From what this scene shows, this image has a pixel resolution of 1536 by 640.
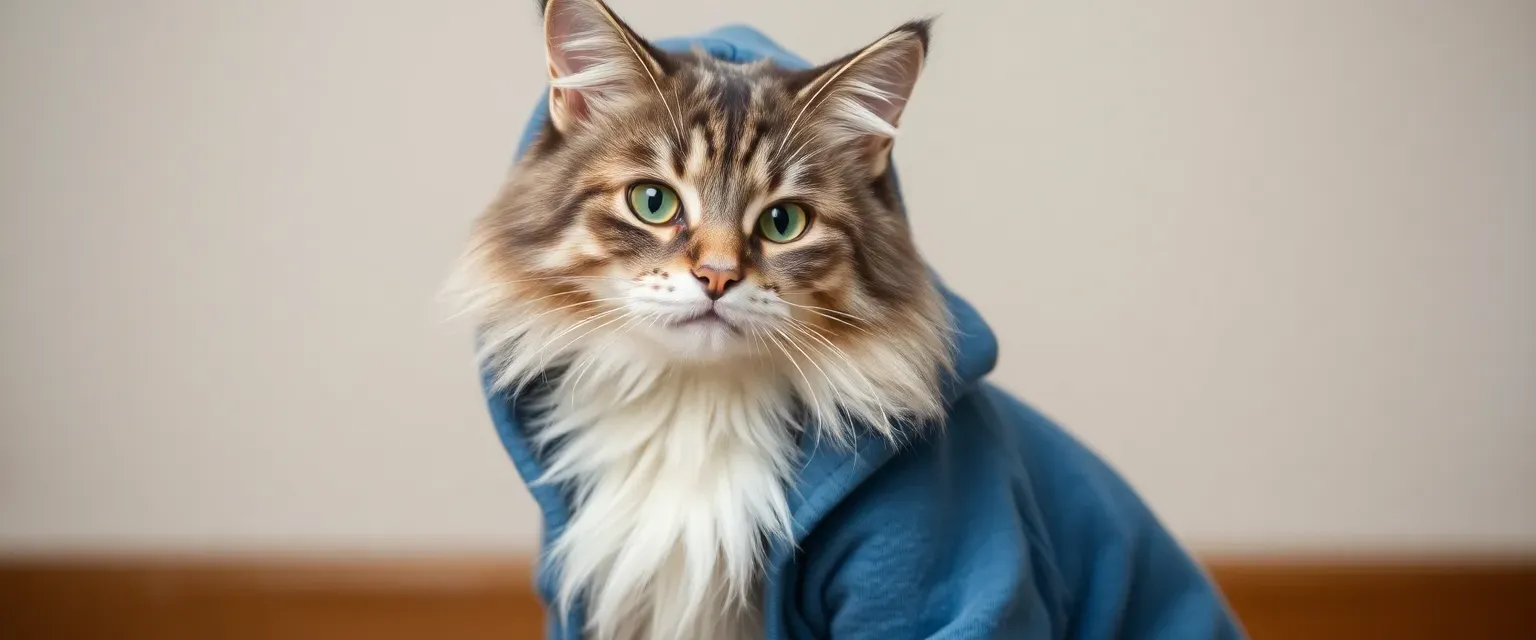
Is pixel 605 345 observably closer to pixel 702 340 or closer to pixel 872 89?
pixel 702 340

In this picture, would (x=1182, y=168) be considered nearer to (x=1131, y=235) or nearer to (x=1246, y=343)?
(x=1131, y=235)

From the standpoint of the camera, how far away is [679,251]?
0.99 metres

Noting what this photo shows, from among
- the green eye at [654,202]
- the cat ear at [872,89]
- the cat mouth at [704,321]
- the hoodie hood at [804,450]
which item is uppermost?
the cat ear at [872,89]

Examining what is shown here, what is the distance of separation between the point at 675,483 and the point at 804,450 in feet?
0.45

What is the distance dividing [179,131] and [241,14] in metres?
0.22

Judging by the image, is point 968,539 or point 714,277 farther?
point 968,539

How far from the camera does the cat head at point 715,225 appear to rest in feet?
3.32

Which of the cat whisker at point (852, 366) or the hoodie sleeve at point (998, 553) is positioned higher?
the cat whisker at point (852, 366)

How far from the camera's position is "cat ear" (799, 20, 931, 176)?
3.44 ft

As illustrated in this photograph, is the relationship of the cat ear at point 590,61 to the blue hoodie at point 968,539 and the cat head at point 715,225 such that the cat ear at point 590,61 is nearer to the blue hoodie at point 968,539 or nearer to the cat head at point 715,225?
the cat head at point 715,225

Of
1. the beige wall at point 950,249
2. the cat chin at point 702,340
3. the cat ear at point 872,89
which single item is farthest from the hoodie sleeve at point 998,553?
the beige wall at point 950,249

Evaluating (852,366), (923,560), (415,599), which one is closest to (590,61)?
(852,366)

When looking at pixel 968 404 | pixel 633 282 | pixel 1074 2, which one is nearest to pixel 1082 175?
pixel 1074 2

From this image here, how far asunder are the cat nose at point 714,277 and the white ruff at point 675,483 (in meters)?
0.12
